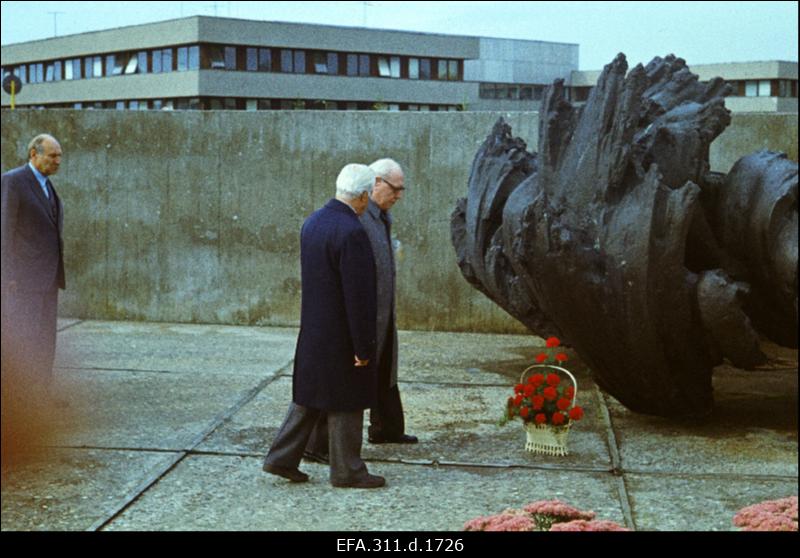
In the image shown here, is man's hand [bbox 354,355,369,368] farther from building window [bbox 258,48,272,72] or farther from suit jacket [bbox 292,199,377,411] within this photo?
building window [bbox 258,48,272,72]

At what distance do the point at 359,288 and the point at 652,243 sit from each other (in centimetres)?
173

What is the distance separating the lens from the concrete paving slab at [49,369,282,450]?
5.65 meters

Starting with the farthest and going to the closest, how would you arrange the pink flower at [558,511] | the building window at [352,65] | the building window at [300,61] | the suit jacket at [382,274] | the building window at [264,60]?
the building window at [264,60] → the building window at [352,65] → the building window at [300,61] → the suit jacket at [382,274] → the pink flower at [558,511]

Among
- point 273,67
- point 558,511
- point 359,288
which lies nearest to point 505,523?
point 558,511

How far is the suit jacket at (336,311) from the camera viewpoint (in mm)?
4523

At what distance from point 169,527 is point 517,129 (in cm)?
609

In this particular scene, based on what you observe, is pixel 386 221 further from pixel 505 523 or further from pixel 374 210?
pixel 505 523

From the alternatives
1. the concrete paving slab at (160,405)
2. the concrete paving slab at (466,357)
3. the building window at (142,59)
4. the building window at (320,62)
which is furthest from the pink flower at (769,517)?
the building window at (320,62)

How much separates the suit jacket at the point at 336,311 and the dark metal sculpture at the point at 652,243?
138 cm

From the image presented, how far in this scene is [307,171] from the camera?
9820mm

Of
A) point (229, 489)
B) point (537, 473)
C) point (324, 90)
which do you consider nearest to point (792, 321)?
point (537, 473)

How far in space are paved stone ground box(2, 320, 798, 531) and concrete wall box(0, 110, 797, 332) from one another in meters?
1.92

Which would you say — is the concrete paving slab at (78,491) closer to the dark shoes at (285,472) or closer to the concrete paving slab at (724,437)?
the dark shoes at (285,472)

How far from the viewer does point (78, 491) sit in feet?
15.2
